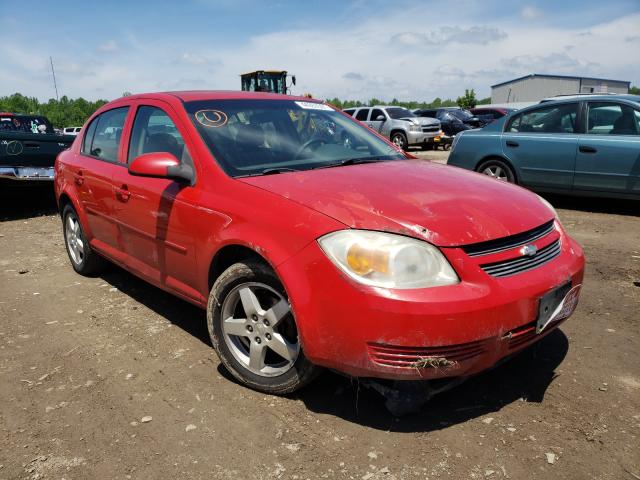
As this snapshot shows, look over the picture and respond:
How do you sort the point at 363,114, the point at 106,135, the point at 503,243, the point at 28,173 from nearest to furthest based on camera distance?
the point at 503,243 → the point at 106,135 → the point at 28,173 → the point at 363,114

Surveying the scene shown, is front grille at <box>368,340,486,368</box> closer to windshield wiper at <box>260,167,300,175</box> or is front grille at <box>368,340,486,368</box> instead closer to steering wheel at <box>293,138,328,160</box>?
windshield wiper at <box>260,167,300,175</box>

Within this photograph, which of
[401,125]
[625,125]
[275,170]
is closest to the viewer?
[275,170]

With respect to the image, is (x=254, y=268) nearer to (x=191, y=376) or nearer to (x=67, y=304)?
(x=191, y=376)

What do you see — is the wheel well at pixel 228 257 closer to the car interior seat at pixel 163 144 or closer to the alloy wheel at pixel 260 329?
the alloy wheel at pixel 260 329

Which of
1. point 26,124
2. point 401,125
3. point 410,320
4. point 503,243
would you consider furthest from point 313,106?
point 401,125

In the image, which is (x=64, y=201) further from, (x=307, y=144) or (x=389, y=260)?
(x=389, y=260)

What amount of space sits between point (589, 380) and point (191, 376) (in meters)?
→ 2.20

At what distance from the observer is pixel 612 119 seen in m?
6.75

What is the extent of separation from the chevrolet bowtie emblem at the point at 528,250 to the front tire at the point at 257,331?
43.7 inches

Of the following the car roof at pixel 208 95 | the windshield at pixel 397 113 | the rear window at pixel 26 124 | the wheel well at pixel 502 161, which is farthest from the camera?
the windshield at pixel 397 113

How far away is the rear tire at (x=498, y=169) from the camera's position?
7602mm

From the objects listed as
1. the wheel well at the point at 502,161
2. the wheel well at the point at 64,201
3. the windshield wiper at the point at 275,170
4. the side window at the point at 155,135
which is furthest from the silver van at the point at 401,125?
the windshield wiper at the point at 275,170

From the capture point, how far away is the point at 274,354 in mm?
2777

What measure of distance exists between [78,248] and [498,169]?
577 centimetres
